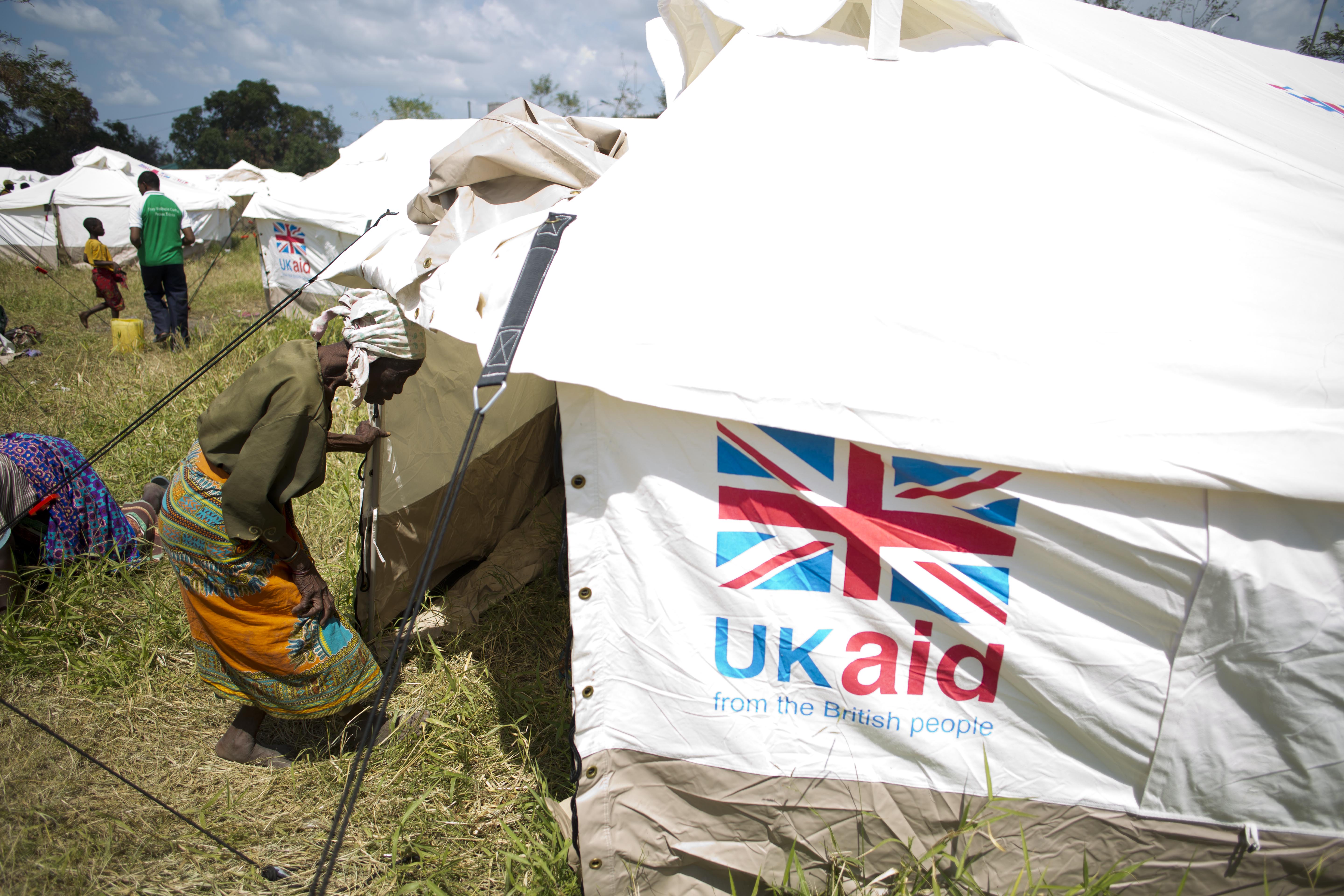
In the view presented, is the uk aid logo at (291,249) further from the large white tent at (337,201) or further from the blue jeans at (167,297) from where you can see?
the blue jeans at (167,297)

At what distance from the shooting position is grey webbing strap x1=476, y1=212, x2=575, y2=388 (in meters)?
1.60

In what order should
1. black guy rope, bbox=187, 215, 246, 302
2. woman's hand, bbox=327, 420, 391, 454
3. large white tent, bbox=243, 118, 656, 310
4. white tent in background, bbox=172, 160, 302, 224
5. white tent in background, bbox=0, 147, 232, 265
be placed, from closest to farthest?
woman's hand, bbox=327, 420, 391, 454 < large white tent, bbox=243, 118, 656, 310 < black guy rope, bbox=187, 215, 246, 302 < white tent in background, bbox=0, 147, 232, 265 < white tent in background, bbox=172, 160, 302, 224

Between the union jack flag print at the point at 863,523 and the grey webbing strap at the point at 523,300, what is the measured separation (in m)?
0.54

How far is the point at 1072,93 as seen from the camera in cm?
210

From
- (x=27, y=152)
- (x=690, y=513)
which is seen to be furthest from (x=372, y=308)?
(x=27, y=152)

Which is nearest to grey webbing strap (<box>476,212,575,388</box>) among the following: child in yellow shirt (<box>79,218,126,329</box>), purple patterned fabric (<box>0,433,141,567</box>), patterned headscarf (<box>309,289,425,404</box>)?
patterned headscarf (<box>309,289,425,404</box>)

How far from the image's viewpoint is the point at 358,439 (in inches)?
94.7

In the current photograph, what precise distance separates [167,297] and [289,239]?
200 centimetres

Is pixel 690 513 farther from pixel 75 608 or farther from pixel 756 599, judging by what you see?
pixel 75 608

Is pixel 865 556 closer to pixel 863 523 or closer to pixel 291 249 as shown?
pixel 863 523

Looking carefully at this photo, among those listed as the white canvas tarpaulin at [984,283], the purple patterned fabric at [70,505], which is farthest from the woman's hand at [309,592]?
the purple patterned fabric at [70,505]

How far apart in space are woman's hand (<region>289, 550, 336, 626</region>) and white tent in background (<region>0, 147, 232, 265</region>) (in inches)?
548

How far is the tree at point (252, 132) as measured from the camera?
147ft

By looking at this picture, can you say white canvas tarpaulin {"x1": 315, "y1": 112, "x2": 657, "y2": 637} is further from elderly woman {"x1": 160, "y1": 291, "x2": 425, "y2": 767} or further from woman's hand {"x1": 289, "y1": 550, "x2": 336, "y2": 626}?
woman's hand {"x1": 289, "y1": 550, "x2": 336, "y2": 626}
